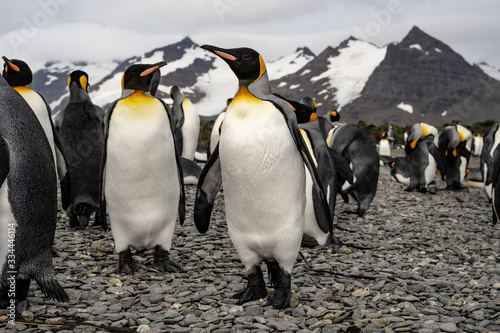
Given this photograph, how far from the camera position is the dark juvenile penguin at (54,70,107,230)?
4.68 metres

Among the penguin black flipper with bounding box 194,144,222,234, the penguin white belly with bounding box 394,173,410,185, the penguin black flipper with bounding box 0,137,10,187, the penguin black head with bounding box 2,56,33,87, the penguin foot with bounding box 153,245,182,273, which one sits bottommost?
the penguin foot with bounding box 153,245,182,273

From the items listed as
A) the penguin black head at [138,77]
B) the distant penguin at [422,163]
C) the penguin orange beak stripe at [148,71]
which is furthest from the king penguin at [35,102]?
the distant penguin at [422,163]

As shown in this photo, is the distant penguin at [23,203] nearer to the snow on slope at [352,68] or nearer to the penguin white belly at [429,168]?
the penguin white belly at [429,168]

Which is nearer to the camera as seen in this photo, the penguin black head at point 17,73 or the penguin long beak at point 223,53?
the penguin long beak at point 223,53

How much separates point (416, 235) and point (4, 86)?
4.21 meters

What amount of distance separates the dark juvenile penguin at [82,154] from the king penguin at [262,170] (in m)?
2.31

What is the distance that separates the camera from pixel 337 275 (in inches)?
135

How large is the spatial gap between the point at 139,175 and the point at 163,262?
0.67m

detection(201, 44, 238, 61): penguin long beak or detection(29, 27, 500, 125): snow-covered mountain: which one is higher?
detection(29, 27, 500, 125): snow-covered mountain

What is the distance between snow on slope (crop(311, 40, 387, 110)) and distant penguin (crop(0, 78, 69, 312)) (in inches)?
3860

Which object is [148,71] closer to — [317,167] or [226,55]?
[226,55]

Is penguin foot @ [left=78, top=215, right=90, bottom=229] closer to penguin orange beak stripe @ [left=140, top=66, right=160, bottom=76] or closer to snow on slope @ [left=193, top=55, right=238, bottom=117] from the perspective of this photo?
penguin orange beak stripe @ [left=140, top=66, right=160, bottom=76]

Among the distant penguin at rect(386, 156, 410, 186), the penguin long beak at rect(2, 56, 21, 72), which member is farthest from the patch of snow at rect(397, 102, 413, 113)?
the penguin long beak at rect(2, 56, 21, 72)

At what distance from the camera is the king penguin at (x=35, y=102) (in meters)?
4.01
